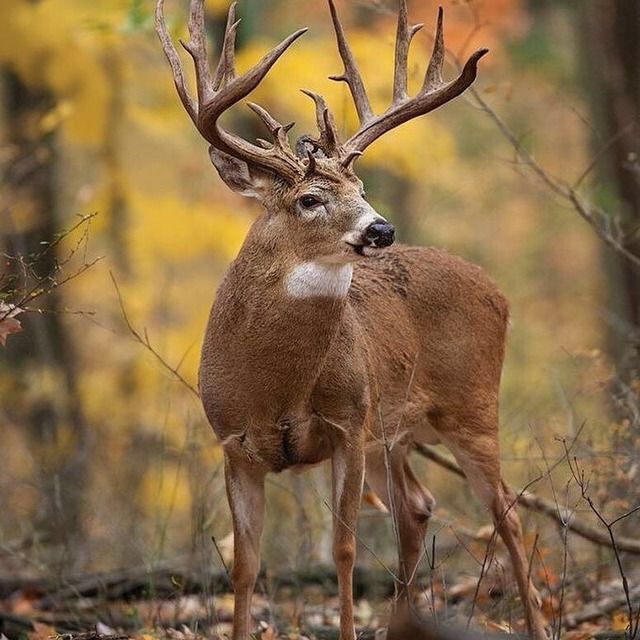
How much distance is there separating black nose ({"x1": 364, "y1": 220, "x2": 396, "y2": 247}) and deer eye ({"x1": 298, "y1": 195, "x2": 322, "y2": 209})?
31 cm

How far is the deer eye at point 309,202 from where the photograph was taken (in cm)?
575

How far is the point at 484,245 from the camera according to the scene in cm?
2648

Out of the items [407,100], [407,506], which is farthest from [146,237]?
[407,100]

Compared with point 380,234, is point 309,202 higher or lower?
higher

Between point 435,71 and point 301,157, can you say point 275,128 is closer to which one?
point 301,157

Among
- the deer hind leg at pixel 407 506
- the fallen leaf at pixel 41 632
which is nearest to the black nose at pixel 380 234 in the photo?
the deer hind leg at pixel 407 506

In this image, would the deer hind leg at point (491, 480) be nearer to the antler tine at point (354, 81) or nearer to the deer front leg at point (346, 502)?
the deer front leg at point (346, 502)

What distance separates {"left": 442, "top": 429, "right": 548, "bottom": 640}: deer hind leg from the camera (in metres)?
6.90

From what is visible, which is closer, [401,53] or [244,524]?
[244,524]

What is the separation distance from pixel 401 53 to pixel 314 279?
1.20 m

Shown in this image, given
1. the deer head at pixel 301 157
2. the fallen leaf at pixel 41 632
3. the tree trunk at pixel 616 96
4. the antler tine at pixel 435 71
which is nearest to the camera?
the deer head at pixel 301 157

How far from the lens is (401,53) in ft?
20.6

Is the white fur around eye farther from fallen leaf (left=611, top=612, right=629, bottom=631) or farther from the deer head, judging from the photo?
fallen leaf (left=611, top=612, right=629, bottom=631)

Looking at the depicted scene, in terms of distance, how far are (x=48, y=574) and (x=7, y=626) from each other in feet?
3.00
